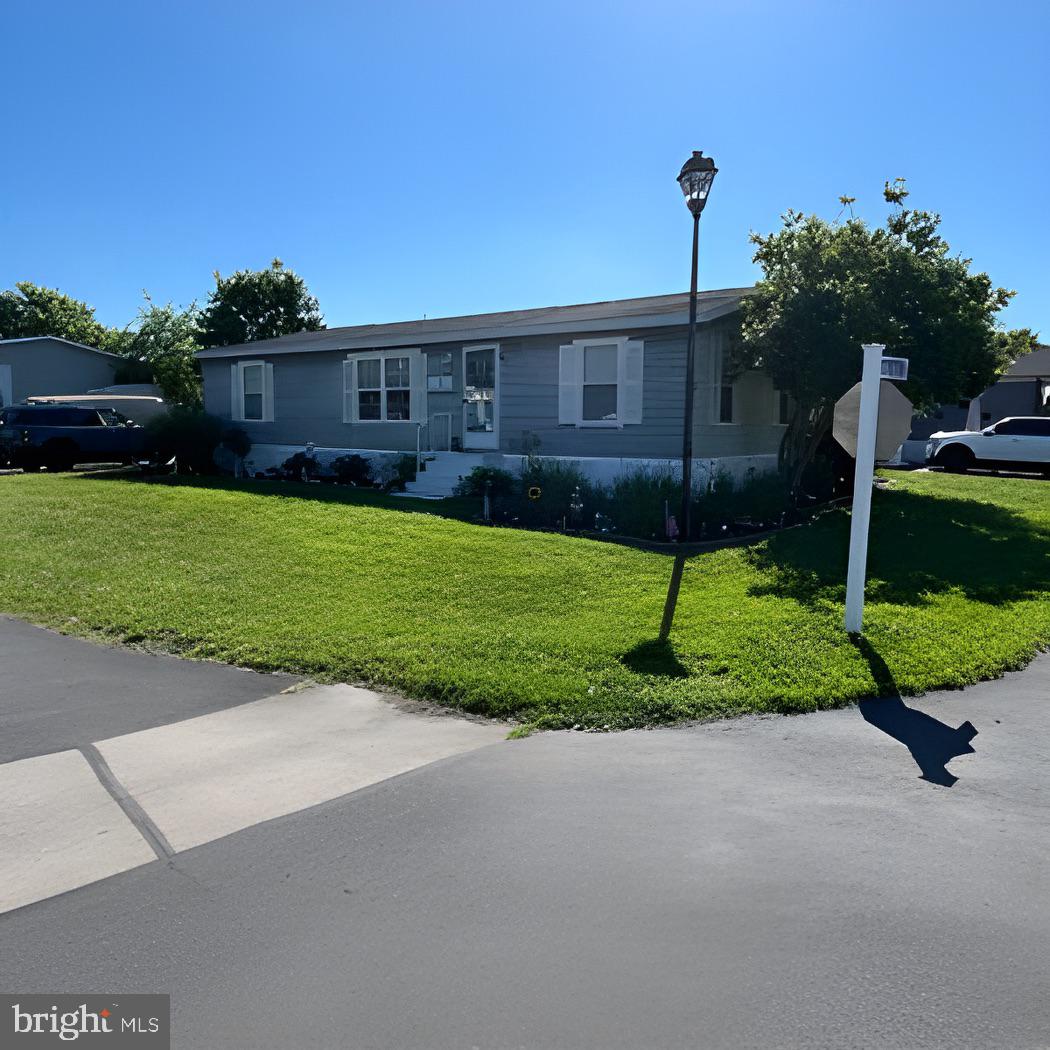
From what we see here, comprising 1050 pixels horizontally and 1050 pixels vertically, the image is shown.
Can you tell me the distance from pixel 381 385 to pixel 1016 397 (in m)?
24.4

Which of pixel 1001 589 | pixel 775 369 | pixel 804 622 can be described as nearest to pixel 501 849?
pixel 804 622

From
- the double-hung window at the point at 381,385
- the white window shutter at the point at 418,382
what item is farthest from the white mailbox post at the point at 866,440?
the double-hung window at the point at 381,385

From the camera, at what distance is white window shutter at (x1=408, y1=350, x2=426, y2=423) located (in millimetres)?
19234

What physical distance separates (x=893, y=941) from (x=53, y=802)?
3.91 m

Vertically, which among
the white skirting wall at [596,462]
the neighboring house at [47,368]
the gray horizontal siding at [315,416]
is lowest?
the white skirting wall at [596,462]

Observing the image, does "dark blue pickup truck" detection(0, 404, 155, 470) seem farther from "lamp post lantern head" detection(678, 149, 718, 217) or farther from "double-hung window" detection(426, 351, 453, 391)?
"lamp post lantern head" detection(678, 149, 718, 217)

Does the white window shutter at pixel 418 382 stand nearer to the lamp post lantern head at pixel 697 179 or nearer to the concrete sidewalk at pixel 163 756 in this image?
the lamp post lantern head at pixel 697 179

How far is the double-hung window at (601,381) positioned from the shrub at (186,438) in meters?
9.23

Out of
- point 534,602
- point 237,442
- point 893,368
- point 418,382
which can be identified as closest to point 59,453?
point 237,442

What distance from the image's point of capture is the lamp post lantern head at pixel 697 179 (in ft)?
34.8

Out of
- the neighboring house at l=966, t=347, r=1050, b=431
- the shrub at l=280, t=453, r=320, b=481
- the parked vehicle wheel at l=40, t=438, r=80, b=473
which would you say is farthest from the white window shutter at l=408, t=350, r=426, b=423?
the neighboring house at l=966, t=347, r=1050, b=431

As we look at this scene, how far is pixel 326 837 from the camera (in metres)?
4.10

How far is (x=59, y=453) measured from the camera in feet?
75.0

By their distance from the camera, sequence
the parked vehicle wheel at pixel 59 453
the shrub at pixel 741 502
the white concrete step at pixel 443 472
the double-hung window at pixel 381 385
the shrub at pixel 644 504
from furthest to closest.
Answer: the parked vehicle wheel at pixel 59 453 → the double-hung window at pixel 381 385 → the white concrete step at pixel 443 472 → the shrub at pixel 741 502 → the shrub at pixel 644 504
